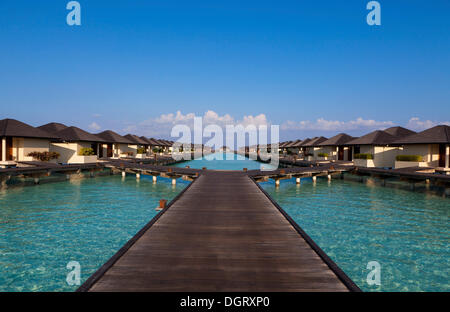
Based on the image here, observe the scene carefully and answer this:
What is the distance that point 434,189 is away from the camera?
19.8 m

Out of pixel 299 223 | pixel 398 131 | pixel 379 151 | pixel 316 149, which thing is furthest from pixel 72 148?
pixel 398 131

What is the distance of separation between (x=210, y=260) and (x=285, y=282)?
1.45 m

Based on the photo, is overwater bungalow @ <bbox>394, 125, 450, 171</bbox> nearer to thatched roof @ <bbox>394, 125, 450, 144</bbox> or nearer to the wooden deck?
thatched roof @ <bbox>394, 125, 450, 144</bbox>

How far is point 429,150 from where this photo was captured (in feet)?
70.2

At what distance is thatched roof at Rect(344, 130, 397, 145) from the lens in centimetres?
2589

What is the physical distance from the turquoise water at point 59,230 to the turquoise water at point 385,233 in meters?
7.59

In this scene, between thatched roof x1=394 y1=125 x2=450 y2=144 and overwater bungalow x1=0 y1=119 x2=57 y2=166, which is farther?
overwater bungalow x1=0 y1=119 x2=57 y2=166

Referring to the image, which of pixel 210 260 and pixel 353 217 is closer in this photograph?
pixel 210 260

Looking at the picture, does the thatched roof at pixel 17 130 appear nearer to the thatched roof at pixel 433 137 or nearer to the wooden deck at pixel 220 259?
the wooden deck at pixel 220 259

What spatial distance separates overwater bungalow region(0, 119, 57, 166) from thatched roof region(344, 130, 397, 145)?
3359 cm
